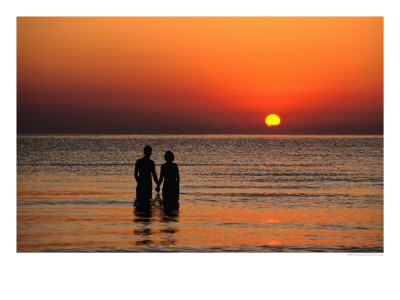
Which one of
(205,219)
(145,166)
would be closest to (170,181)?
(145,166)

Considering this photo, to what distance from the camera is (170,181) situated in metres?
18.7

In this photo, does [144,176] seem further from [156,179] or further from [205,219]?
[205,219]

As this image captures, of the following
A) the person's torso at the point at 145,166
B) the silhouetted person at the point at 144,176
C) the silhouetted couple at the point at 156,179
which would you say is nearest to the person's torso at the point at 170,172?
the silhouetted couple at the point at 156,179

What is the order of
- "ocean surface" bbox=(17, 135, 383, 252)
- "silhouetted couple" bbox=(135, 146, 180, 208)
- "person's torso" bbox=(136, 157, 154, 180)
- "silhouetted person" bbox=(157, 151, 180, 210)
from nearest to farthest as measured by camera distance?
"ocean surface" bbox=(17, 135, 383, 252) → "silhouetted person" bbox=(157, 151, 180, 210) → "silhouetted couple" bbox=(135, 146, 180, 208) → "person's torso" bbox=(136, 157, 154, 180)

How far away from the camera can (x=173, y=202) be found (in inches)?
760

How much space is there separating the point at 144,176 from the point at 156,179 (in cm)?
62

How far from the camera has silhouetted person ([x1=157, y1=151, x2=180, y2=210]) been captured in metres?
18.3

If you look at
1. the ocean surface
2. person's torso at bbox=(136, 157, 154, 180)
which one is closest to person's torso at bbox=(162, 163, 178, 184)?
person's torso at bbox=(136, 157, 154, 180)

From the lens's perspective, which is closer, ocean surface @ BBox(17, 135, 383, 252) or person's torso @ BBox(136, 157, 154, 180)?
ocean surface @ BBox(17, 135, 383, 252)

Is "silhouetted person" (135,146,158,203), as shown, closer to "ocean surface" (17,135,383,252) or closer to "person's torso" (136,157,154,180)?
"person's torso" (136,157,154,180)
